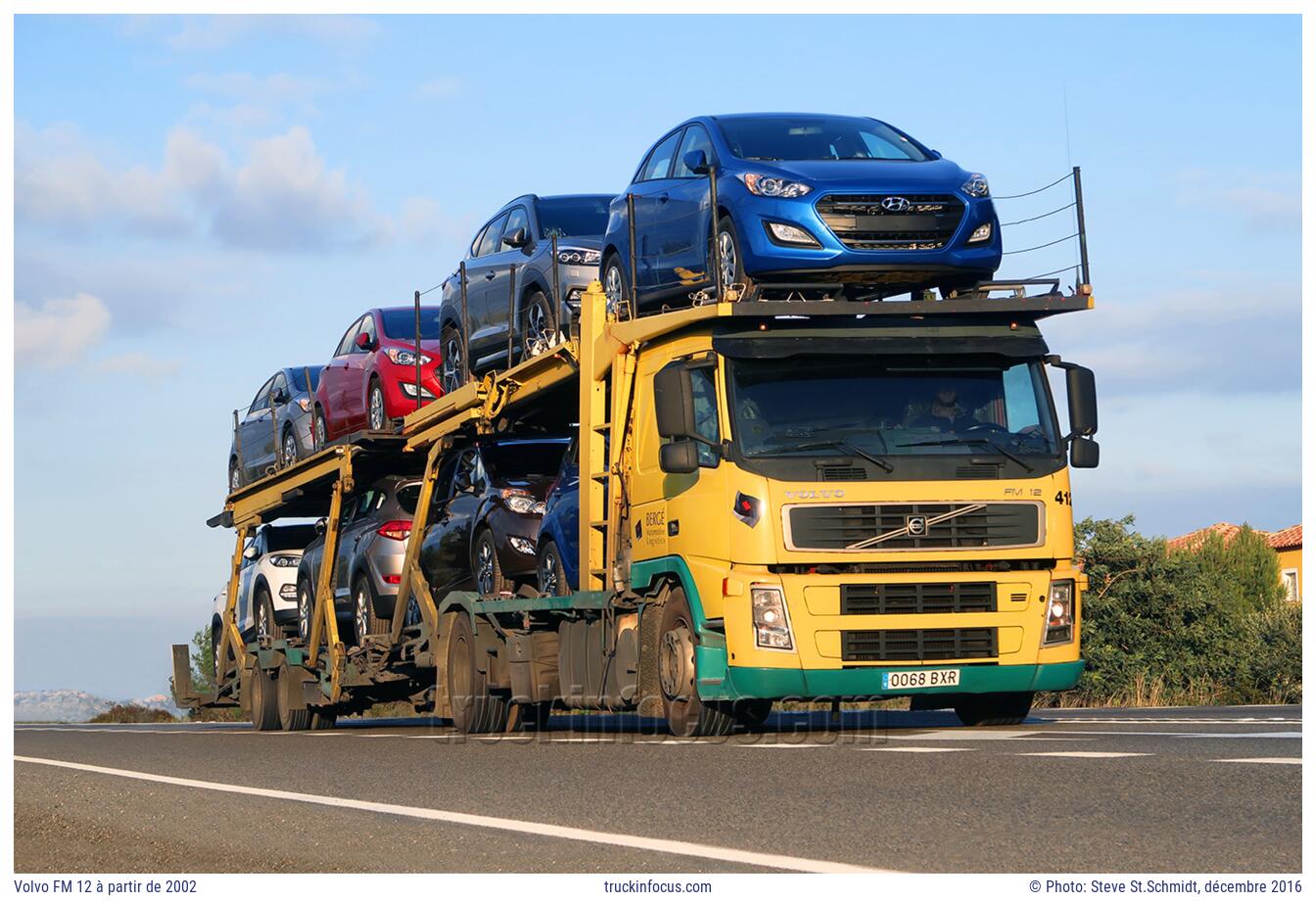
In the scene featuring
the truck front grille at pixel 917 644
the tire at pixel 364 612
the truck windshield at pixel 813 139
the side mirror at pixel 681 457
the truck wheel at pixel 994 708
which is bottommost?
the truck wheel at pixel 994 708

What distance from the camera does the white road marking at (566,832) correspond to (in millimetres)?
6988

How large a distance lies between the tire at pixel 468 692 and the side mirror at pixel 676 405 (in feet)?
14.7

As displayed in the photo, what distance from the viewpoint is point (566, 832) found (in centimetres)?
809

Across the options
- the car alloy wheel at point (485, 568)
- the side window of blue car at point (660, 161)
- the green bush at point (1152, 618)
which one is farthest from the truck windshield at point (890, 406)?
the green bush at point (1152, 618)

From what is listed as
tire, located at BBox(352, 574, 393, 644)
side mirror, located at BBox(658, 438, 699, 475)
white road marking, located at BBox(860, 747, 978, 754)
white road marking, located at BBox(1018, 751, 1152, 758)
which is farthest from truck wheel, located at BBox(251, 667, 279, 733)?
white road marking, located at BBox(1018, 751, 1152, 758)

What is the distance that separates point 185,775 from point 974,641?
16.0 feet

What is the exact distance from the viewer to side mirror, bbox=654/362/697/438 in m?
12.9

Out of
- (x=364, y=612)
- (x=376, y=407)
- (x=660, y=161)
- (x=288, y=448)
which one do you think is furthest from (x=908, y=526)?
(x=288, y=448)

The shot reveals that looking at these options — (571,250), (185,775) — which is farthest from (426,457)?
(185,775)

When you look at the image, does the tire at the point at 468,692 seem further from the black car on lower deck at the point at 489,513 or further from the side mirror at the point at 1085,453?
the side mirror at the point at 1085,453

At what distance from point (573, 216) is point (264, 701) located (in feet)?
27.5

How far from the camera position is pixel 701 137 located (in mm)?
14586

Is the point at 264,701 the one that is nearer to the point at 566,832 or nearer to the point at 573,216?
the point at 573,216
